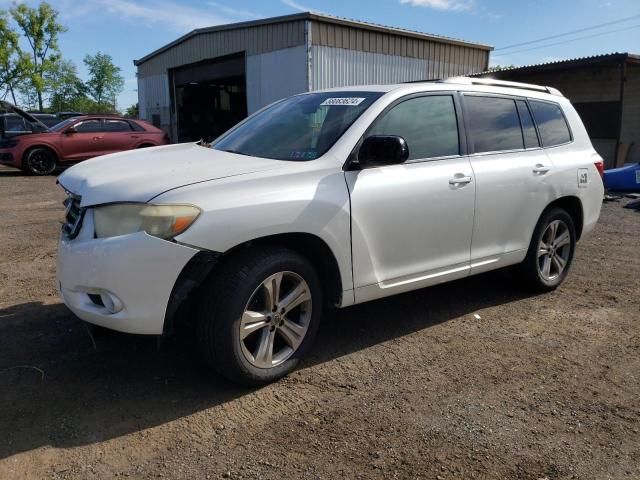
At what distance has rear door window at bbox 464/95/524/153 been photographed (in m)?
4.32

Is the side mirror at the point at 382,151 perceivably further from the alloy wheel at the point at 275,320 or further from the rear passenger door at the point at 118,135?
the rear passenger door at the point at 118,135

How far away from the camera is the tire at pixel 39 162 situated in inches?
566

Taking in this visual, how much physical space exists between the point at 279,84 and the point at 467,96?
496 inches

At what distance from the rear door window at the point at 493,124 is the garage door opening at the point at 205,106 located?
18696mm

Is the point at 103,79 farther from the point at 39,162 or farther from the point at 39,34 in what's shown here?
the point at 39,162

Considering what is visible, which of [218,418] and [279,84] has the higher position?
[279,84]

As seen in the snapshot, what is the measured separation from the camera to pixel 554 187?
4793 mm

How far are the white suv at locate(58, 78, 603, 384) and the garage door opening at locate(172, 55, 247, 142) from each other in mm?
18946

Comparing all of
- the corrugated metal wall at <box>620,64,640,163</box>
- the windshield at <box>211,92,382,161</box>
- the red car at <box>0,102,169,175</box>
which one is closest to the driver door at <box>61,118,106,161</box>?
the red car at <box>0,102,169,175</box>

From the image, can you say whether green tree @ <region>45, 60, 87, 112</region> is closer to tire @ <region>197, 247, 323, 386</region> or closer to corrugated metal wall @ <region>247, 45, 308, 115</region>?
corrugated metal wall @ <region>247, 45, 308, 115</region>

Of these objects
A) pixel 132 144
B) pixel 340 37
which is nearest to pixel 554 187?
pixel 340 37

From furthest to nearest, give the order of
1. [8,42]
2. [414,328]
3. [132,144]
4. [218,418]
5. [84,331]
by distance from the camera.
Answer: [8,42]
[132,144]
[414,328]
[84,331]
[218,418]

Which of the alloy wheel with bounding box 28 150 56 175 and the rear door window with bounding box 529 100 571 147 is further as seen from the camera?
the alloy wheel with bounding box 28 150 56 175

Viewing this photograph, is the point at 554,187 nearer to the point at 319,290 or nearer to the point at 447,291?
the point at 447,291
